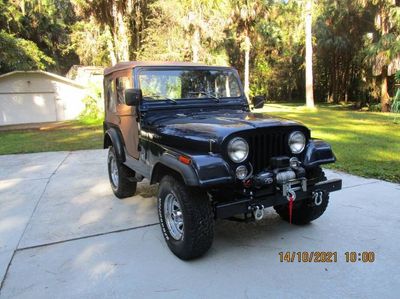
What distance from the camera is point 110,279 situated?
321 cm

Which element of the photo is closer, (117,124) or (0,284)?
(0,284)

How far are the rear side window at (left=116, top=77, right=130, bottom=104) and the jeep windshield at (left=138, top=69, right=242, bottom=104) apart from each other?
0.41m

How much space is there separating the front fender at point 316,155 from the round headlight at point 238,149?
2.33ft

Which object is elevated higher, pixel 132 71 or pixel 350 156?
pixel 132 71

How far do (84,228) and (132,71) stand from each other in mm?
1974

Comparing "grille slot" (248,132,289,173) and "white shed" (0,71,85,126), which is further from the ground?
"white shed" (0,71,85,126)

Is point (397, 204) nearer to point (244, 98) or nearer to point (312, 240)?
point (312, 240)

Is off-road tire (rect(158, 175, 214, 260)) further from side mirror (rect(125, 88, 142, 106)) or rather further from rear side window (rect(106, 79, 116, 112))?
rear side window (rect(106, 79, 116, 112))

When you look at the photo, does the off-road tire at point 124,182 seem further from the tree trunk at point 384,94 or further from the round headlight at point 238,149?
the tree trunk at point 384,94

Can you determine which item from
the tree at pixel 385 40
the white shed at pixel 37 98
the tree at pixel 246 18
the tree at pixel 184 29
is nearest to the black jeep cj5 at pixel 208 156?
the tree at pixel 184 29

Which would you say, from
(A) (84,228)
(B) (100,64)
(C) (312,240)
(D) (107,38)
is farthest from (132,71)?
(B) (100,64)

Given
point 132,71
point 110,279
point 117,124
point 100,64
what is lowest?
point 110,279

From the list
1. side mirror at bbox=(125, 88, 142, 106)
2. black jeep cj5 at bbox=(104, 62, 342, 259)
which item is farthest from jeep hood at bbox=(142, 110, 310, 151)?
side mirror at bbox=(125, 88, 142, 106)

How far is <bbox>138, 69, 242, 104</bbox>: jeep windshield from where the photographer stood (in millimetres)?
4535
